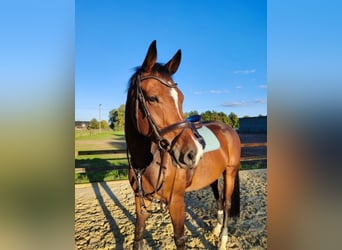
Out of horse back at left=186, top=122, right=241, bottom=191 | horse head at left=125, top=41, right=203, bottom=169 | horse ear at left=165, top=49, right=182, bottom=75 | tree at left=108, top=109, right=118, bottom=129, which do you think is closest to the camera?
horse head at left=125, top=41, right=203, bottom=169

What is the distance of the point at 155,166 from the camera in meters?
1.38

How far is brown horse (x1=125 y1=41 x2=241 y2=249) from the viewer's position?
1045mm

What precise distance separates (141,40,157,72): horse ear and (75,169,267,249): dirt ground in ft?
5.82

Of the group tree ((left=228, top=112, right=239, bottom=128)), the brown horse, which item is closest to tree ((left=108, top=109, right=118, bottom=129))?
the brown horse

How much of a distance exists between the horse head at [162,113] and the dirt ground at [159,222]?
147 cm

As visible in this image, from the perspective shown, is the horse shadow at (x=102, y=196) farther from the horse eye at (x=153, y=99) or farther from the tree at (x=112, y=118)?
the horse eye at (x=153, y=99)

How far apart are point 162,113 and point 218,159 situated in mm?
1122

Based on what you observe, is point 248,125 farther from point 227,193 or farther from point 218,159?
point 218,159

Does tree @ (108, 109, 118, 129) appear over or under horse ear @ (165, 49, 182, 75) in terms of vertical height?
under

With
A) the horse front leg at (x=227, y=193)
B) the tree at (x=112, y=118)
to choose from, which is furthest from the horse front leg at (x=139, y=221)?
the tree at (x=112, y=118)

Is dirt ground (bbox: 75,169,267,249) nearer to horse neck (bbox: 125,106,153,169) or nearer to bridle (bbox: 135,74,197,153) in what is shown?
horse neck (bbox: 125,106,153,169)
